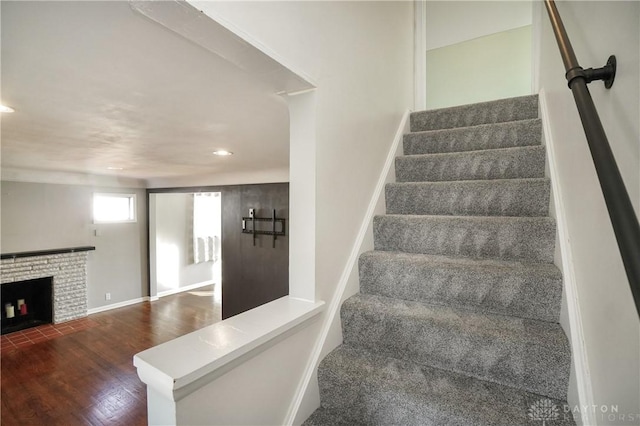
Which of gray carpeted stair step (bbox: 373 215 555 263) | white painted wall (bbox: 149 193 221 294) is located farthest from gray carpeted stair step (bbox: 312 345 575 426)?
white painted wall (bbox: 149 193 221 294)

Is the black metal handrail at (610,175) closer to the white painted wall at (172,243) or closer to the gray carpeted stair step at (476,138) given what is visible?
the gray carpeted stair step at (476,138)

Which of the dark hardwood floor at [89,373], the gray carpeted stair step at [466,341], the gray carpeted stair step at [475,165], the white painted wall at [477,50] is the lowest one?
the dark hardwood floor at [89,373]

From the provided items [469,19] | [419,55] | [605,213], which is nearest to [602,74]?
[605,213]

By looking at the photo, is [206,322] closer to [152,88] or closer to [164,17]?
[152,88]

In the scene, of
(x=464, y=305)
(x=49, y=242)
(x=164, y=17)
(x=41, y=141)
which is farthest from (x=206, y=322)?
(x=164, y=17)

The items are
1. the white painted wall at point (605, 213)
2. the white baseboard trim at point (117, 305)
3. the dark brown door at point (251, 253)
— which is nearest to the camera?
the white painted wall at point (605, 213)

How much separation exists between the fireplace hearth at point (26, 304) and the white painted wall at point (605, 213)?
6.74m

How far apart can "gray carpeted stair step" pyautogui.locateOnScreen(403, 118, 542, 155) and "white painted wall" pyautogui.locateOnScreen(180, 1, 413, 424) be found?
34 cm

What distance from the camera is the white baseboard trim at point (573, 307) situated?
824 millimetres

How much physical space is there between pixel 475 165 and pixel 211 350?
1.67 meters

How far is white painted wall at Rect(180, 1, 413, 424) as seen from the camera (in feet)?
3.07

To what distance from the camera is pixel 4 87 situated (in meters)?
1.25

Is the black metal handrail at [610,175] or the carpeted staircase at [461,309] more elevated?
the black metal handrail at [610,175]

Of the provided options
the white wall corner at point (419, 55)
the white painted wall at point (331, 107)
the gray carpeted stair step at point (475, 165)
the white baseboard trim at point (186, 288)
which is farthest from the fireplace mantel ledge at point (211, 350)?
the white baseboard trim at point (186, 288)
